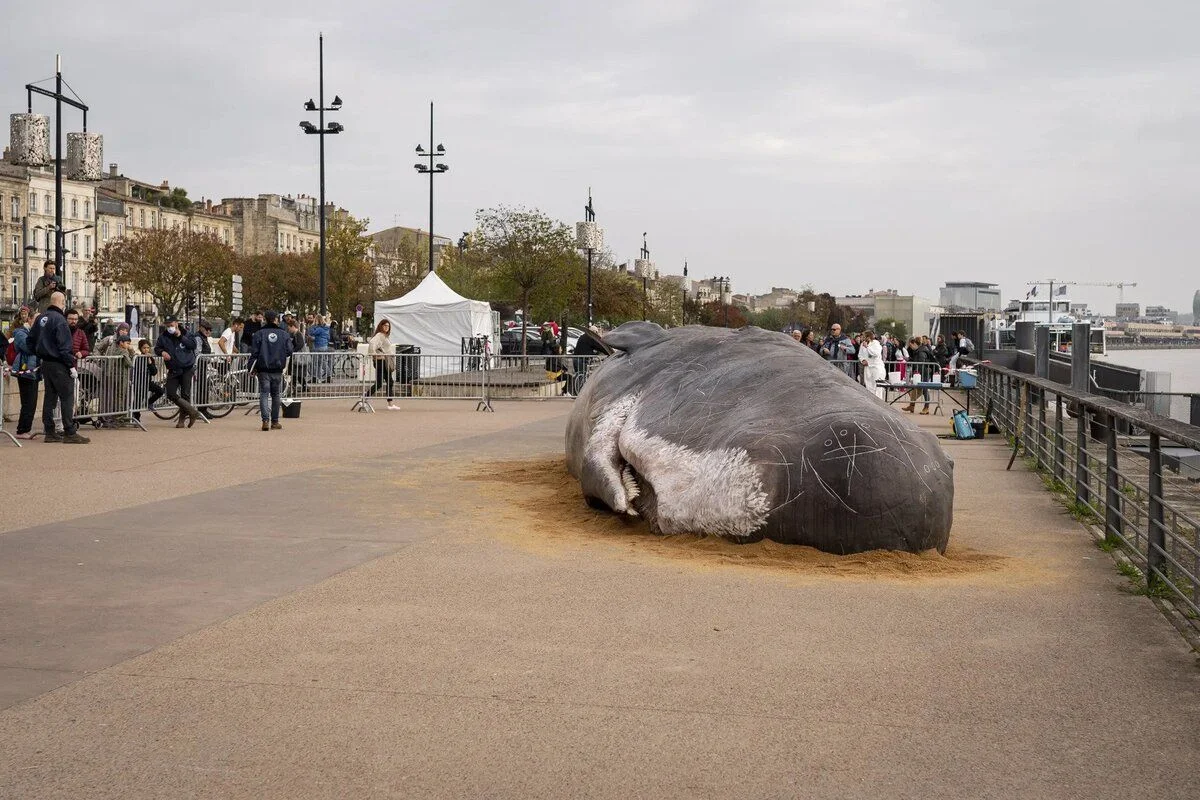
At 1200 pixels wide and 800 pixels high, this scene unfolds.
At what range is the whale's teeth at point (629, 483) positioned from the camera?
9.04m

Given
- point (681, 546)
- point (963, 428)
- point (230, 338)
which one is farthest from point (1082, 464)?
point (230, 338)

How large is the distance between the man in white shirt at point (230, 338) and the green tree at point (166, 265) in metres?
46.2

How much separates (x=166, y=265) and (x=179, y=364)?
57.1m

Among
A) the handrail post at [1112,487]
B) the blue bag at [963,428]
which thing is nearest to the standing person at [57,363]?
the blue bag at [963,428]

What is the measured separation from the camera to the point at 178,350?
1880 centimetres

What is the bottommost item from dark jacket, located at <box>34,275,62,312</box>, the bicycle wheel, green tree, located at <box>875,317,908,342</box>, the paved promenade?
the paved promenade

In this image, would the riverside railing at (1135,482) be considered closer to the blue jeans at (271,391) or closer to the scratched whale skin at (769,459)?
the scratched whale skin at (769,459)

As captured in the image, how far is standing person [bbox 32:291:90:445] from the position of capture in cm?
1566

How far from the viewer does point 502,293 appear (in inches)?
2048

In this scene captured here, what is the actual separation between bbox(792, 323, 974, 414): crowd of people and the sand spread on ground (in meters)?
12.1

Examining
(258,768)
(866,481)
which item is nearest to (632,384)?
(866,481)

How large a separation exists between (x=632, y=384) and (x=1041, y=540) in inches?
131

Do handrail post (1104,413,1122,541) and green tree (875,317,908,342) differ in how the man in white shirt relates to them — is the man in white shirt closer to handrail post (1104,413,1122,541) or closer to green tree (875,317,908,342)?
handrail post (1104,413,1122,541)

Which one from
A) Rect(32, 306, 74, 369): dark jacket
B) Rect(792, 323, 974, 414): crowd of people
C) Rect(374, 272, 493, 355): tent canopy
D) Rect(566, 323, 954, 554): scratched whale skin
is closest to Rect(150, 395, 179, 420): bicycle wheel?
Rect(32, 306, 74, 369): dark jacket
